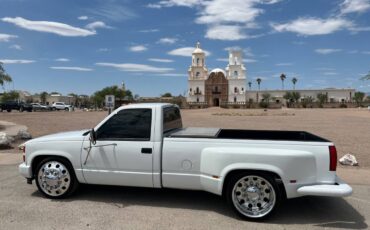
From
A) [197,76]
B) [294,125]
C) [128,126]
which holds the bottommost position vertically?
[294,125]

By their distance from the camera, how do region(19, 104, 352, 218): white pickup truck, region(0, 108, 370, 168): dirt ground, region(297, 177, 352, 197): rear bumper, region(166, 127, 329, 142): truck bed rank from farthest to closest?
region(0, 108, 370, 168): dirt ground, region(166, 127, 329, 142): truck bed, region(19, 104, 352, 218): white pickup truck, region(297, 177, 352, 197): rear bumper

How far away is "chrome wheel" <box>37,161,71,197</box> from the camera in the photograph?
20.2 feet

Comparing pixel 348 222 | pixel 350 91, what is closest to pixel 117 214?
pixel 348 222

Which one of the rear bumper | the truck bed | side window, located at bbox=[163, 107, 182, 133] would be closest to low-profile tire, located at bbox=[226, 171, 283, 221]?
the rear bumper

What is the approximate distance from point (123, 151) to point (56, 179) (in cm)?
136

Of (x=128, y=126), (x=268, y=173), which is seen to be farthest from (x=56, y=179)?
(x=268, y=173)

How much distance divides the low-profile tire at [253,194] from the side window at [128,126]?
1.65 meters

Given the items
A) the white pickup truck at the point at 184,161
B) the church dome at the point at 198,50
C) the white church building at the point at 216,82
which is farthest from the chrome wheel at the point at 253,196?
the church dome at the point at 198,50

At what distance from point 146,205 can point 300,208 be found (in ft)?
8.41

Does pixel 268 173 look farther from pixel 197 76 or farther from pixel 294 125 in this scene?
pixel 197 76

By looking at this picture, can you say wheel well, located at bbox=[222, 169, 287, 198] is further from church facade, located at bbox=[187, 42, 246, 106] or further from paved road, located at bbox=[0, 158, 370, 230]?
church facade, located at bbox=[187, 42, 246, 106]

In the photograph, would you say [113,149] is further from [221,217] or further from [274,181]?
[274,181]

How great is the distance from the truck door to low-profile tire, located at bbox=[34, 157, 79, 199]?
0.31 m

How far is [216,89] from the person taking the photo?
419 feet
